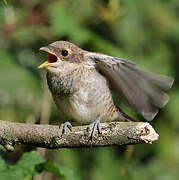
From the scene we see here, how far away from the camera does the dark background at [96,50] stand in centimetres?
511

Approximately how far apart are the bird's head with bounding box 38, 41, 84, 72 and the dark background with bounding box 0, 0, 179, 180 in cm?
41

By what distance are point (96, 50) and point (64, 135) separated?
74.7 inches

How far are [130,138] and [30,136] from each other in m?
0.71

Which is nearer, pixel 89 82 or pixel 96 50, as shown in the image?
pixel 89 82

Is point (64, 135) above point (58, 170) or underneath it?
above

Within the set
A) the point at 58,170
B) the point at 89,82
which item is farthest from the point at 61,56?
the point at 58,170

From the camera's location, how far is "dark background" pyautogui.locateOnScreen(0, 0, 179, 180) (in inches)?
201

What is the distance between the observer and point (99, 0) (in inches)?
223

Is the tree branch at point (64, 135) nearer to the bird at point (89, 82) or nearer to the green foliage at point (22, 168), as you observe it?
the green foliage at point (22, 168)

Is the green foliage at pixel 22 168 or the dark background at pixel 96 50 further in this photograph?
the dark background at pixel 96 50

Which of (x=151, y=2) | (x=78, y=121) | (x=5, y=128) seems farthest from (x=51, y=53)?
(x=151, y=2)

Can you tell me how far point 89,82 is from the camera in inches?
172

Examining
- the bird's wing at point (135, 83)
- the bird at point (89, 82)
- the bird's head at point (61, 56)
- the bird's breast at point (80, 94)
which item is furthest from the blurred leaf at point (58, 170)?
the bird's wing at point (135, 83)

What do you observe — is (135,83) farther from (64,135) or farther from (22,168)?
(22,168)
